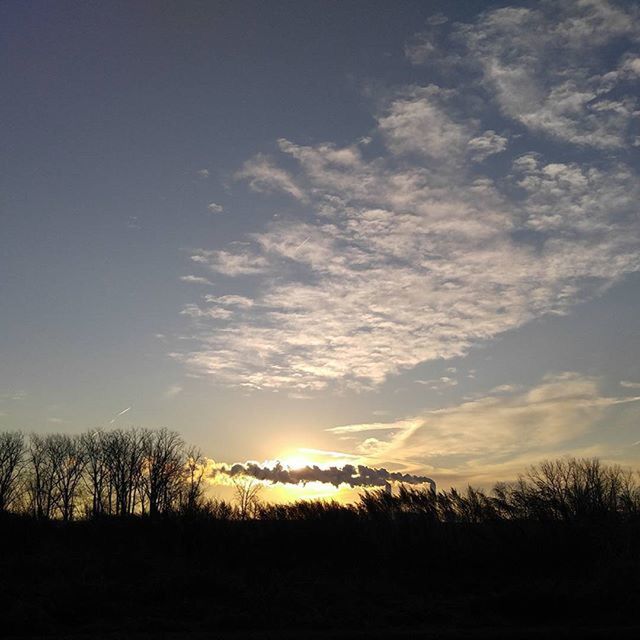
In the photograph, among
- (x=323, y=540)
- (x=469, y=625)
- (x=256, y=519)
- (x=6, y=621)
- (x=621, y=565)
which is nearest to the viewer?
(x=6, y=621)

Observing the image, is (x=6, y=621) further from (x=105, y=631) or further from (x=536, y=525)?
(x=536, y=525)

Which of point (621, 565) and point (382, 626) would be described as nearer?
point (382, 626)

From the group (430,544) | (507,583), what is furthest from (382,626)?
(430,544)

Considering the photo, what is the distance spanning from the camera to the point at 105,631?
1186 centimetres

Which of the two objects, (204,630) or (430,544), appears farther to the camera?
(430,544)

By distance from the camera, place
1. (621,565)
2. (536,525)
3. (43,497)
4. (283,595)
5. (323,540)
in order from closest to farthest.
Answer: (283,595) < (621,565) < (536,525) < (323,540) < (43,497)

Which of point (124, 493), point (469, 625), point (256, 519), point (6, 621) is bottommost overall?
point (469, 625)

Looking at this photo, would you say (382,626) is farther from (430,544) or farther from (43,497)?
(43,497)

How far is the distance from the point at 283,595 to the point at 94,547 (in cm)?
997

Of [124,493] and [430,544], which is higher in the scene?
[124,493]

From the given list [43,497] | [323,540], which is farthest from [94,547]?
[43,497]

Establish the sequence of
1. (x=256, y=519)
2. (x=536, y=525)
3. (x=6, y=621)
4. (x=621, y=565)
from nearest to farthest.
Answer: (x=6, y=621)
(x=621, y=565)
(x=536, y=525)
(x=256, y=519)

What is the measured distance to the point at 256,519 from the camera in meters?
22.5

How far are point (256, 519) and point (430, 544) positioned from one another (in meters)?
6.72
